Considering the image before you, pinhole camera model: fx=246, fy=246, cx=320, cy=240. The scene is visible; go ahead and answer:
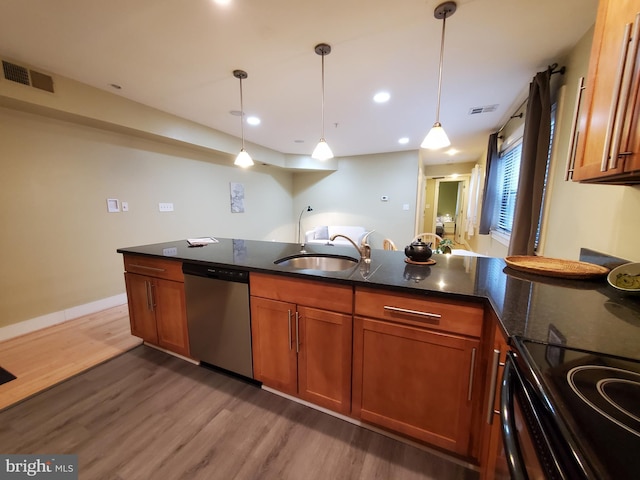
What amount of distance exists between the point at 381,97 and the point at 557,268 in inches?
92.2

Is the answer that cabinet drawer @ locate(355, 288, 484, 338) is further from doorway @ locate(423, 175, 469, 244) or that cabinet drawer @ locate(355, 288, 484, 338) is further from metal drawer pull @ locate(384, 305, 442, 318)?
doorway @ locate(423, 175, 469, 244)

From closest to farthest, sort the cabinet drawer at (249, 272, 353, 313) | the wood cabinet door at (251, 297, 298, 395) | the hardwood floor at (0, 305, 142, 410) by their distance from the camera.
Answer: the cabinet drawer at (249, 272, 353, 313) < the wood cabinet door at (251, 297, 298, 395) < the hardwood floor at (0, 305, 142, 410)

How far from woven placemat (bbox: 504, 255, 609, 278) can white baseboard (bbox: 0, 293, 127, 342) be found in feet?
13.7

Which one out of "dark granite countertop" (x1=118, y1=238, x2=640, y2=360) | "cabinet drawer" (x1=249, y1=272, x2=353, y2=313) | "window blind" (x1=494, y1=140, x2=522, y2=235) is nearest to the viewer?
"dark granite countertop" (x1=118, y1=238, x2=640, y2=360)

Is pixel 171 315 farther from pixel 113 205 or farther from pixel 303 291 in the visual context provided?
pixel 113 205

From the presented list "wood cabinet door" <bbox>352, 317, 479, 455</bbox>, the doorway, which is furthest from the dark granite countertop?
the doorway

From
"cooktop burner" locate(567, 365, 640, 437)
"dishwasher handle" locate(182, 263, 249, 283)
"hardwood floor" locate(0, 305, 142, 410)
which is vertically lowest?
"hardwood floor" locate(0, 305, 142, 410)

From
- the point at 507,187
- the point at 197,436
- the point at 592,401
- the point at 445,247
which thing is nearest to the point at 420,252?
the point at 592,401

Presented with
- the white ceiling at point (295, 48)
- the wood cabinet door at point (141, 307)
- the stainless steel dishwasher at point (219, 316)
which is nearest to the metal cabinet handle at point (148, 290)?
the wood cabinet door at point (141, 307)

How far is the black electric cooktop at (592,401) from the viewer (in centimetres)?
38

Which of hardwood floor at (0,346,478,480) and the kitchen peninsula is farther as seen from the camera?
hardwood floor at (0,346,478,480)

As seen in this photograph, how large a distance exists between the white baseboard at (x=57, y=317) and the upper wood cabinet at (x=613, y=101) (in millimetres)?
4417

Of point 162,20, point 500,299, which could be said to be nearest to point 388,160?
point 162,20

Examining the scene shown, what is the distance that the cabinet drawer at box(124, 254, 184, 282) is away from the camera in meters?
1.84
